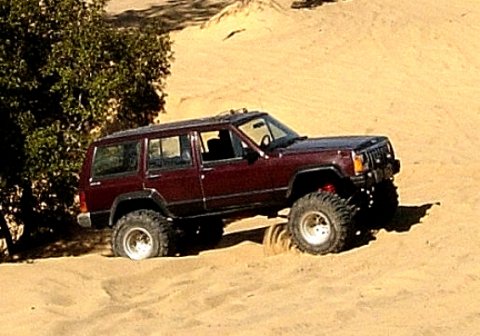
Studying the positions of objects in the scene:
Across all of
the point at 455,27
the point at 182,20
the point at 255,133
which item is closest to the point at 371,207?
the point at 255,133

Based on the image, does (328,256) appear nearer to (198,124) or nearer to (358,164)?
(358,164)

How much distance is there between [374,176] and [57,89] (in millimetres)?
5730

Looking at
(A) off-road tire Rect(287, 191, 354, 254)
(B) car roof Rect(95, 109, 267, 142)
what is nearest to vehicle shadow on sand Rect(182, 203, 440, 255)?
(A) off-road tire Rect(287, 191, 354, 254)

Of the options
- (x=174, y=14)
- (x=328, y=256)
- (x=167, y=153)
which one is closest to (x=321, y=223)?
(x=328, y=256)

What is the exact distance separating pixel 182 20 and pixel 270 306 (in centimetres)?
2361

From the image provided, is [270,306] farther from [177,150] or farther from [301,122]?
[301,122]

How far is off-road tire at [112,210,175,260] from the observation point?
13.8 metres

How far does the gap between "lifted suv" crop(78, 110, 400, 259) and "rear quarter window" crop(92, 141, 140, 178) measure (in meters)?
0.01

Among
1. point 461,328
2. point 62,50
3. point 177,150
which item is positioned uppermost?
point 62,50

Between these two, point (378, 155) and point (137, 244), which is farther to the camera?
point (137, 244)

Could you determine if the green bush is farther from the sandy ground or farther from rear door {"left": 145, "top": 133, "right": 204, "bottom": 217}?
rear door {"left": 145, "top": 133, "right": 204, "bottom": 217}

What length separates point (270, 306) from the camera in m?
10.4

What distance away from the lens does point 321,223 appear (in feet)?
42.4

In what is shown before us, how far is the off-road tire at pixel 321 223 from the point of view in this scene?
12758 millimetres
